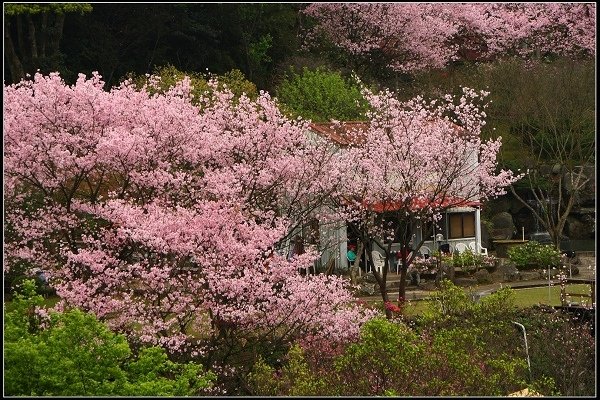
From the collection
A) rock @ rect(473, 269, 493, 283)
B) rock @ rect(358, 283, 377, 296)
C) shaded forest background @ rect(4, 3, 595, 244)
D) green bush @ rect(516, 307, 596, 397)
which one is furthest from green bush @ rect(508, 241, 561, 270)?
green bush @ rect(516, 307, 596, 397)

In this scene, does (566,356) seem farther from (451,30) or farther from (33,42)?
(451,30)

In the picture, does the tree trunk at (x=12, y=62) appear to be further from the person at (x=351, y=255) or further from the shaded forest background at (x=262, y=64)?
the person at (x=351, y=255)

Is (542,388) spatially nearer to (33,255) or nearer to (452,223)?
(33,255)

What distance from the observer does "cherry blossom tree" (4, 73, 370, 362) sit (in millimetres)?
17281

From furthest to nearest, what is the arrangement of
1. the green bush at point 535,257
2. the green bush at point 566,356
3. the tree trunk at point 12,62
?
the tree trunk at point 12,62 → the green bush at point 535,257 → the green bush at point 566,356

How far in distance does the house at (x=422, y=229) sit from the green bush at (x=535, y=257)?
1.94m

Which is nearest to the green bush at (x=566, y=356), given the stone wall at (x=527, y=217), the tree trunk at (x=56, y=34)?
the stone wall at (x=527, y=217)

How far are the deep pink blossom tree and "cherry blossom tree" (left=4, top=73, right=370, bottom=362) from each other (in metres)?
19.1

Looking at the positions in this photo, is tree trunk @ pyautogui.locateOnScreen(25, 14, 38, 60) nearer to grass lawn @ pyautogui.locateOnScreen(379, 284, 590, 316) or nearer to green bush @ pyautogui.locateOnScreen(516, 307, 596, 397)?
grass lawn @ pyautogui.locateOnScreen(379, 284, 590, 316)

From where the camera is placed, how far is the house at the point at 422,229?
87.4ft

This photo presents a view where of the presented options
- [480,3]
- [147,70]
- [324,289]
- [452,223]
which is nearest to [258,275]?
[324,289]

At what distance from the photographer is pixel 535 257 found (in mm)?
28594

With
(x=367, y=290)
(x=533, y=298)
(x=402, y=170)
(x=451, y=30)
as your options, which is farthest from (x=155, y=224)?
(x=451, y=30)

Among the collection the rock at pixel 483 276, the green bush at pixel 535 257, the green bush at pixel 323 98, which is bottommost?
the rock at pixel 483 276
